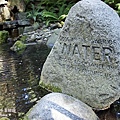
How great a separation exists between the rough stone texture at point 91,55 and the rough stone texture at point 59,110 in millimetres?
408

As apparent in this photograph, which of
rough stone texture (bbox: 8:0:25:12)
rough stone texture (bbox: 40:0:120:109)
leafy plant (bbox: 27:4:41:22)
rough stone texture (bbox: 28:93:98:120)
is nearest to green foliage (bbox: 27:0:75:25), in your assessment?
leafy plant (bbox: 27:4:41:22)

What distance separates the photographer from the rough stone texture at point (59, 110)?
301cm

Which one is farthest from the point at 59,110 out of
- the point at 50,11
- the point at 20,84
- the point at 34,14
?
the point at 50,11

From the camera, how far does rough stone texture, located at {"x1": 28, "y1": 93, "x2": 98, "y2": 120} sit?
3012 millimetres

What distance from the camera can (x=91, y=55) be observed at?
3783 millimetres

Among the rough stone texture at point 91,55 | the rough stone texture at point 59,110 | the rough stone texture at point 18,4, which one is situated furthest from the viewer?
the rough stone texture at point 18,4

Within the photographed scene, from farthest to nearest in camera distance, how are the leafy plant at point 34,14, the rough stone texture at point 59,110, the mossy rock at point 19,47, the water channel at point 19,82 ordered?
the leafy plant at point 34,14 < the mossy rock at point 19,47 < the water channel at point 19,82 < the rough stone texture at point 59,110

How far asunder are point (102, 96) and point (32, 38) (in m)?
6.31

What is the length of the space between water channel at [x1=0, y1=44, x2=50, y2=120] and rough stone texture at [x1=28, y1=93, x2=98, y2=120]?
608mm

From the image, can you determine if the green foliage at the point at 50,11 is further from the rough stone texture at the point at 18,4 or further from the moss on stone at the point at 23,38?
the moss on stone at the point at 23,38

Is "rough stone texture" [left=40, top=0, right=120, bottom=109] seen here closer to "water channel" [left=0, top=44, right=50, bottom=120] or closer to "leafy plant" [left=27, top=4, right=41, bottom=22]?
"water channel" [left=0, top=44, right=50, bottom=120]

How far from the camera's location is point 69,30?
394 centimetres

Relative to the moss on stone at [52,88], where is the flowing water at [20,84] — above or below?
below

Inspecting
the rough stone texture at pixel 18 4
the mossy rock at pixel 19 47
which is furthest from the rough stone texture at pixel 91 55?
the rough stone texture at pixel 18 4
